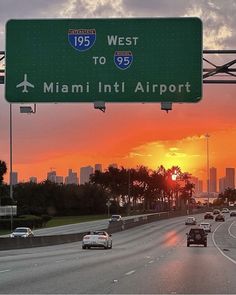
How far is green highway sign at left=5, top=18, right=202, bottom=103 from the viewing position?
66.2 ft

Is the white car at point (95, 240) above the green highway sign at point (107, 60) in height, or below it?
below

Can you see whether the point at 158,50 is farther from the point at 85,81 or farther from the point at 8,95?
the point at 8,95

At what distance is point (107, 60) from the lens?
20.4 meters

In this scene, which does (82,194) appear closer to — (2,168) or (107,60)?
(2,168)

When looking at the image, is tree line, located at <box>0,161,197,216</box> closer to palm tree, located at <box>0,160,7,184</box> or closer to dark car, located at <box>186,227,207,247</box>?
palm tree, located at <box>0,160,7,184</box>

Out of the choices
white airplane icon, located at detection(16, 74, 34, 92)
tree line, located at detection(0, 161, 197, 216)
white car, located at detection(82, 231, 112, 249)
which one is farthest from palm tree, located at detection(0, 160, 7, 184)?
white airplane icon, located at detection(16, 74, 34, 92)

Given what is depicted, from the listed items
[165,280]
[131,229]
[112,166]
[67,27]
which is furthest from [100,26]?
[112,166]

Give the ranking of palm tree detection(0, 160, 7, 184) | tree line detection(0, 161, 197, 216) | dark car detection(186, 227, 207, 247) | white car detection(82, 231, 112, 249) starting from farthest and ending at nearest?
tree line detection(0, 161, 197, 216) < palm tree detection(0, 160, 7, 184) < dark car detection(186, 227, 207, 247) < white car detection(82, 231, 112, 249)

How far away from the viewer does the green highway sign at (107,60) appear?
20.2m

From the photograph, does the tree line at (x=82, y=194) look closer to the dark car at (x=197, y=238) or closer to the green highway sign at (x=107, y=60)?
the dark car at (x=197, y=238)

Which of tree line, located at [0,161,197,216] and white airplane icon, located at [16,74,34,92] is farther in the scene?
tree line, located at [0,161,197,216]

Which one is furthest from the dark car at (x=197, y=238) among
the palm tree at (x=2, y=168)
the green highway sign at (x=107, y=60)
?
the palm tree at (x=2, y=168)

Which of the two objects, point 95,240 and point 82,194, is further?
point 82,194

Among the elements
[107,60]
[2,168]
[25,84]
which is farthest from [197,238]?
[2,168]
